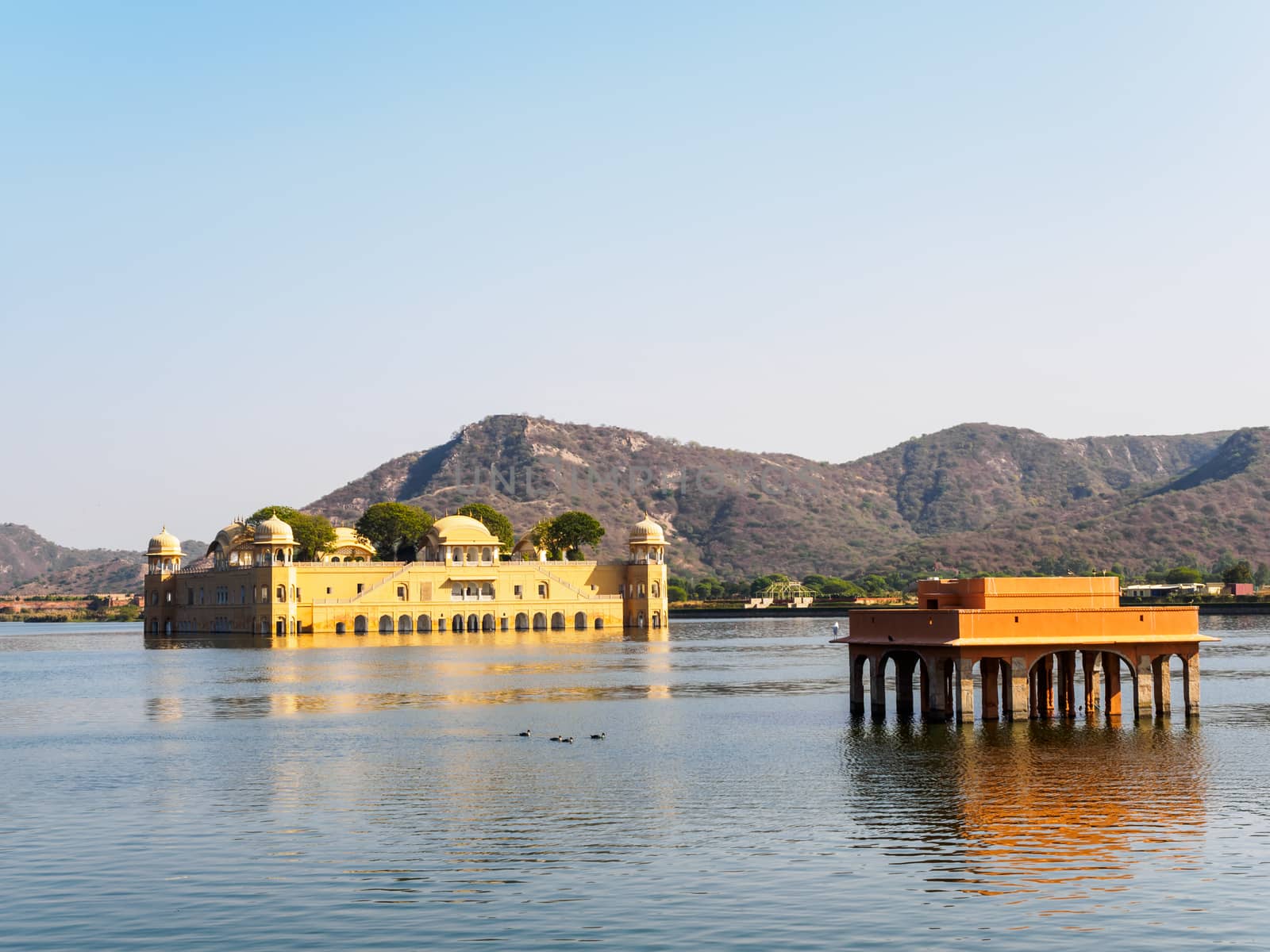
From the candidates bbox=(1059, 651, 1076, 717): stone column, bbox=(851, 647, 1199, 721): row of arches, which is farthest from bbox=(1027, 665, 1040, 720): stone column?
bbox=(1059, 651, 1076, 717): stone column

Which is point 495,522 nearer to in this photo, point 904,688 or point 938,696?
point 904,688

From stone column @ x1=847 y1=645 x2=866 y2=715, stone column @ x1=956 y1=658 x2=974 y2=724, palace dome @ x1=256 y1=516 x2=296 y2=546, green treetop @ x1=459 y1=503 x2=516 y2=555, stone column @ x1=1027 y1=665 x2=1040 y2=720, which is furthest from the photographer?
green treetop @ x1=459 y1=503 x2=516 y2=555

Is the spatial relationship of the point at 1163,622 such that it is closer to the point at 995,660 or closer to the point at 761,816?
the point at 995,660

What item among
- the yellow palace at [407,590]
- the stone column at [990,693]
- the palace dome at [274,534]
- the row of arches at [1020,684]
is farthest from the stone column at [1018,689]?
the palace dome at [274,534]

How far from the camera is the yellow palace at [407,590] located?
133m

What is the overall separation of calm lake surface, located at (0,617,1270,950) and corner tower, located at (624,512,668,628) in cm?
8619

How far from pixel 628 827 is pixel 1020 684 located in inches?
745

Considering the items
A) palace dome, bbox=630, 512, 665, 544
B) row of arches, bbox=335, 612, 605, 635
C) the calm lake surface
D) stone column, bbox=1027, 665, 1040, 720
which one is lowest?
row of arches, bbox=335, 612, 605, 635

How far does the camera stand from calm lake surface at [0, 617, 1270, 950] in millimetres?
22562

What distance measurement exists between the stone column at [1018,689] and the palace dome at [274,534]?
315 ft

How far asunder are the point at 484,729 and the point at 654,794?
52.8 ft

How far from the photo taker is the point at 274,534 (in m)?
132

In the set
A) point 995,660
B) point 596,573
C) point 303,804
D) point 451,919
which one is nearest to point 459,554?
point 596,573

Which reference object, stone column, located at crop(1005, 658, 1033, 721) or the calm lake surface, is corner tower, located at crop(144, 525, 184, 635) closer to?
the calm lake surface
